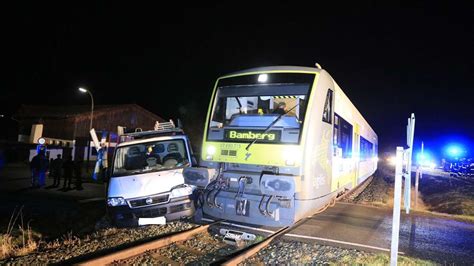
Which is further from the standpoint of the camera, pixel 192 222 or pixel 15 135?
pixel 15 135

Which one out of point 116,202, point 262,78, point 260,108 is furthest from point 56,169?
point 262,78

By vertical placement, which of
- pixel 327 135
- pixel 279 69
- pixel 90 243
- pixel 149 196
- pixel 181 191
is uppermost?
pixel 279 69

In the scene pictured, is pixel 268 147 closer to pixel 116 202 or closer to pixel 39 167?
pixel 116 202

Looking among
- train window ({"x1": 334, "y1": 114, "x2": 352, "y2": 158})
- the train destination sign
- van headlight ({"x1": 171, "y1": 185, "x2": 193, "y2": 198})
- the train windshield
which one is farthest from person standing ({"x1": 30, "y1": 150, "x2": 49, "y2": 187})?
train window ({"x1": 334, "y1": 114, "x2": 352, "y2": 158})

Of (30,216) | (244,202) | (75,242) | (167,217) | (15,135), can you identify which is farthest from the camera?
(15,135)

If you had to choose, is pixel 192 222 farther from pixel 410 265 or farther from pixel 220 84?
Result: pixel 410 265

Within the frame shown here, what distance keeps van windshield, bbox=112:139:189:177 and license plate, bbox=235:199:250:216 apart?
2.22 meters

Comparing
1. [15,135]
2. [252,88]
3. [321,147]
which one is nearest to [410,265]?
[321,147]

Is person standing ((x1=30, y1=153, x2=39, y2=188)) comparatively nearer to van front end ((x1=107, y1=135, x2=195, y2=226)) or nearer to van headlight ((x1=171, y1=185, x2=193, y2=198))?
van front end ((x1=107, y1=135, x2=195, y2=226))

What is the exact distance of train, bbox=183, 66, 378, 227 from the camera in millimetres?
6492

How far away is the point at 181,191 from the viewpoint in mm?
7863

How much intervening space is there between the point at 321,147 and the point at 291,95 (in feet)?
4.17

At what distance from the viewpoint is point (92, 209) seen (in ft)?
37.3

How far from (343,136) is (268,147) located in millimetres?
A: 4064
